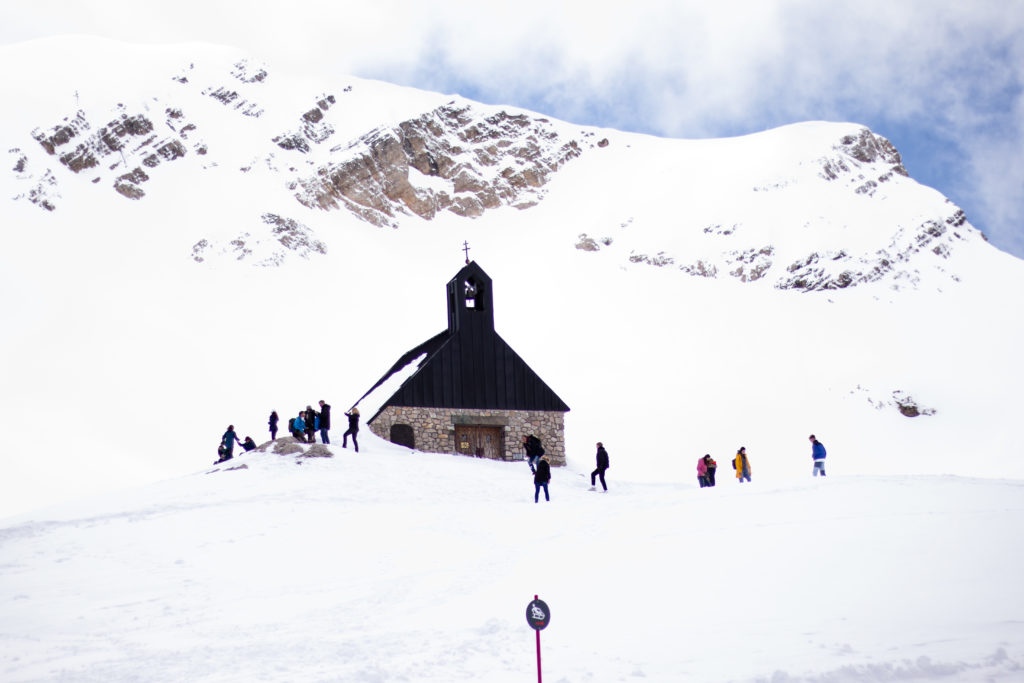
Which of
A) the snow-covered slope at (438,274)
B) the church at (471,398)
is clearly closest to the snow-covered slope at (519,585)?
the church at (471,398)

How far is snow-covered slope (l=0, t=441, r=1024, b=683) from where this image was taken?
361 inches

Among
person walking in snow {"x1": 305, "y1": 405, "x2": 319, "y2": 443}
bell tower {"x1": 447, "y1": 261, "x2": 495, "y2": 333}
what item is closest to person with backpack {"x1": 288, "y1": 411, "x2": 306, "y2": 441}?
person walking in snow {"x1": 305, "y1": 405, "x2": 319, "y2": 443}

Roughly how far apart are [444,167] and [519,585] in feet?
290

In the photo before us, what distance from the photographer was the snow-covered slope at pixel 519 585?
916 centimetres

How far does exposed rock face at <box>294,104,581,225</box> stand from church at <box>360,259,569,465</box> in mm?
53624

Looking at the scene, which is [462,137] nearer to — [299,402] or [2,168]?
[2,168]

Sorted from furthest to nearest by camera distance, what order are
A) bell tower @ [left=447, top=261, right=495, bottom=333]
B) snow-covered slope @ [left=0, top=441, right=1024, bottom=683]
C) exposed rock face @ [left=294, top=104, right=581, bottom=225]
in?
exposed rock face @ [left=294, top=104, right=581, bottom=225] → bell tower @ [left=447, top=261, right=495, bottom=333] → snow-covered slope @ [left=0, top=441, right=1024, bottom=683]

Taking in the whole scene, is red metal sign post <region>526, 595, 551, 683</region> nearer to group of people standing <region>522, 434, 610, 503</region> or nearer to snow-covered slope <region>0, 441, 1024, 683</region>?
snow-covered slope <region>0, 441, 1024, 683</region>

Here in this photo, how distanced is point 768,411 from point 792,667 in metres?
44.1

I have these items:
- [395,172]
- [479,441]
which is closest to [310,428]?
[479,441]

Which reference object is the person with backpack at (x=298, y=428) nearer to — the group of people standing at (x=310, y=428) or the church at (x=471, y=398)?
the group of people standing at (x=310, y=428)

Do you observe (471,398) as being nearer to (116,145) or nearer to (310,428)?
(310,428)

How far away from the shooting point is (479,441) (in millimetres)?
28781

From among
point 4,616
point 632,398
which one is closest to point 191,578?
point 4,616
